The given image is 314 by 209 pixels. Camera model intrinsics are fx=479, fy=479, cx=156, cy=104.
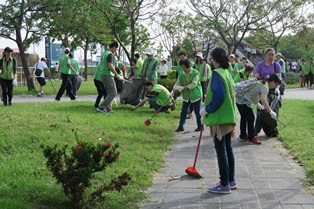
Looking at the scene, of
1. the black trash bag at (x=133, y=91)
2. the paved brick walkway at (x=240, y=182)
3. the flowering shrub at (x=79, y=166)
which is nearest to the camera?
the flowering shrub at (x=79, y=166)

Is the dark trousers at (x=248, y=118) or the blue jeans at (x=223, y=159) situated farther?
the dark trousers at (x=248, y=118)

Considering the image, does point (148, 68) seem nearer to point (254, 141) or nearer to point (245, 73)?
point (245, 73)

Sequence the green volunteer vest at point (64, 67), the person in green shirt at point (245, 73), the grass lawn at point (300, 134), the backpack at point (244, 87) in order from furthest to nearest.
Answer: the green volunteer vest at point (64, 67), the person in green shirt at point (245, 73), the backpack at point (244, 87), the grass lawn at point (300, 134)

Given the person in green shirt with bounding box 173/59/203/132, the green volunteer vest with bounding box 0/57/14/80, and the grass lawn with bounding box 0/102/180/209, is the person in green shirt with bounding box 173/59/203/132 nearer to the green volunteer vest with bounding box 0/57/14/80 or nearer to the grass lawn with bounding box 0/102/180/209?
the grass lawn with bounding box 0/102/180/209

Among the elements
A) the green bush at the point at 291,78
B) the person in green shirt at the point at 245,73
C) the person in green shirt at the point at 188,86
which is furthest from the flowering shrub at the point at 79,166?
the green bush at the point at 291,78

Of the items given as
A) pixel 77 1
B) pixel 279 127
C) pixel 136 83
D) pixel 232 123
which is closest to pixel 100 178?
pixel 232 123

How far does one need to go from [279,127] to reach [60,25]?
42.3 ft

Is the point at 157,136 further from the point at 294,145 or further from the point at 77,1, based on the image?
the point at 77,1

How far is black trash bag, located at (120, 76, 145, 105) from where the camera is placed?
13320 mm

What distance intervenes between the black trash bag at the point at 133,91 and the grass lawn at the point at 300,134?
388 cm

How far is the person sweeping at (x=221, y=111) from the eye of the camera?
5488mm

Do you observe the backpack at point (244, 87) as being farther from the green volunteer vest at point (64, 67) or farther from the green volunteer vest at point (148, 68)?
the green volunteer vest at point (64, 67)

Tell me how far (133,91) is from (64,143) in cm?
616

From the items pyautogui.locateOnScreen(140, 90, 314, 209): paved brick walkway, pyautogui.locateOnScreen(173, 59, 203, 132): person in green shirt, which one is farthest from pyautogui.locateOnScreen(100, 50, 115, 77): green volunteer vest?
pyautogui.locateOnScreen(140, 90, 314, 209): paved brick walkway
